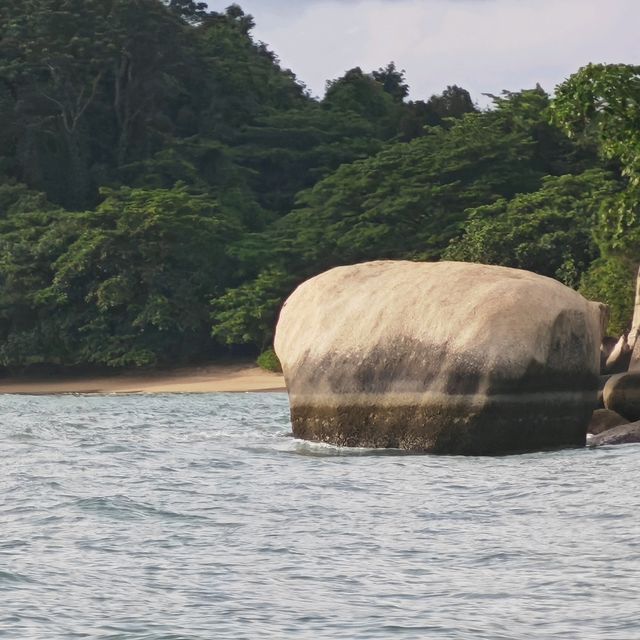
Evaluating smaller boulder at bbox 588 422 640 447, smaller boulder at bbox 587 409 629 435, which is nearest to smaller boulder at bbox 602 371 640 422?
smaller boulder at bbox 587 409 629 435

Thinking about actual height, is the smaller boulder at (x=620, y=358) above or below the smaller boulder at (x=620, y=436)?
above

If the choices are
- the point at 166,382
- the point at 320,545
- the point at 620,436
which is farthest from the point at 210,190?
the point at 320,545

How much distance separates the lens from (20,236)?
42375 mm

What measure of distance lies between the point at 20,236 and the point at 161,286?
179 inches

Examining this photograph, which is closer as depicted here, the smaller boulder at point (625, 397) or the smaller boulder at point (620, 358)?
the smaller boulder at point (625, 397)

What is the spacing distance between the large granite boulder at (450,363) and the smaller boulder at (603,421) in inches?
76.2

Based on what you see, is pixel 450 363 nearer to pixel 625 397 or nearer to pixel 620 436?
pixel 620 436

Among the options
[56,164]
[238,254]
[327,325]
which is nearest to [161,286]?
[238,254]

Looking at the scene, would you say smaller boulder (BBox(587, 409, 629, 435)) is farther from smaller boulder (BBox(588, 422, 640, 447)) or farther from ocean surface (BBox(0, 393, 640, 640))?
ocean surface (BBox(0, 393, 640, 640))

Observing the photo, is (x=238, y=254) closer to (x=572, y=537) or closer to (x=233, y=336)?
(x=233, y=336)

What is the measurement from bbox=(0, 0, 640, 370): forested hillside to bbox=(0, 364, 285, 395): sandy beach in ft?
2.12

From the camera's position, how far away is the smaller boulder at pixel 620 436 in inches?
661

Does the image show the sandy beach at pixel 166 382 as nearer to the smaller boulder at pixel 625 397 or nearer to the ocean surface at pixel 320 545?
the smaller boulder at pixel 625 397

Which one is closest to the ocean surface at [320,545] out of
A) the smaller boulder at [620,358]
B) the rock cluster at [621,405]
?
the rock cluster at [621,405]
